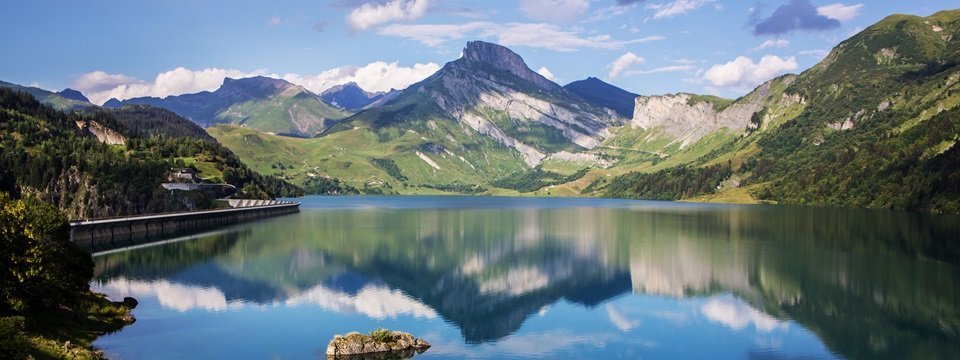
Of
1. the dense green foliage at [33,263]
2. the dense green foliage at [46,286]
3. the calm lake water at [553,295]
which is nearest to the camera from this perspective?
the dense green foliage at [46,286]

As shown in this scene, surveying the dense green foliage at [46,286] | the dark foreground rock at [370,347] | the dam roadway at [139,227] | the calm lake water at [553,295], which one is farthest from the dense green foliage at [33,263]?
the dam roadway at [139,227]

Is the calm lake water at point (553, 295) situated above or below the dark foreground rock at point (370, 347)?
below

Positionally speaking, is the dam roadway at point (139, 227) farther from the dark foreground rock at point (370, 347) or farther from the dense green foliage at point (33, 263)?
the dark foreground rock at point (370, 347)

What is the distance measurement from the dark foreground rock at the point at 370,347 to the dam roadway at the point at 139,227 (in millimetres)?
71794

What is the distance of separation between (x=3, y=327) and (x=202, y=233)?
363 ft

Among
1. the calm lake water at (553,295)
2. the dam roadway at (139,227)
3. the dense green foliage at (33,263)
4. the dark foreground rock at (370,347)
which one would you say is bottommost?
the calm lake water at (553,295)

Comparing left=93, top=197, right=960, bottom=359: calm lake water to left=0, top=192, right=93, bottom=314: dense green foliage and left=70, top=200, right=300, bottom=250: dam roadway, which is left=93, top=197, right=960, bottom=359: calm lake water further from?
left=70, top=200, right=300, bottom=250: dam roadway

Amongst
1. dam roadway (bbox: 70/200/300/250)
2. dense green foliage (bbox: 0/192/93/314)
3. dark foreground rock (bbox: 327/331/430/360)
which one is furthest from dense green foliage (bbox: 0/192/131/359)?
dam roadway (bbox: 70/200/300/250)

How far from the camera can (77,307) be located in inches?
1966

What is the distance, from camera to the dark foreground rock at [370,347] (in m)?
42.2

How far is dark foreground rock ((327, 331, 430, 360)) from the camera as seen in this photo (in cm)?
4225

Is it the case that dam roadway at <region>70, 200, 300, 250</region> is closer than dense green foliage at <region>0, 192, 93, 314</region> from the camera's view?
No

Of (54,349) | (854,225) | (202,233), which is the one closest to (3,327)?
(54,349)

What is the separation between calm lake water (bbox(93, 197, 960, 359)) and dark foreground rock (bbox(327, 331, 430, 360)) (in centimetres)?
140
